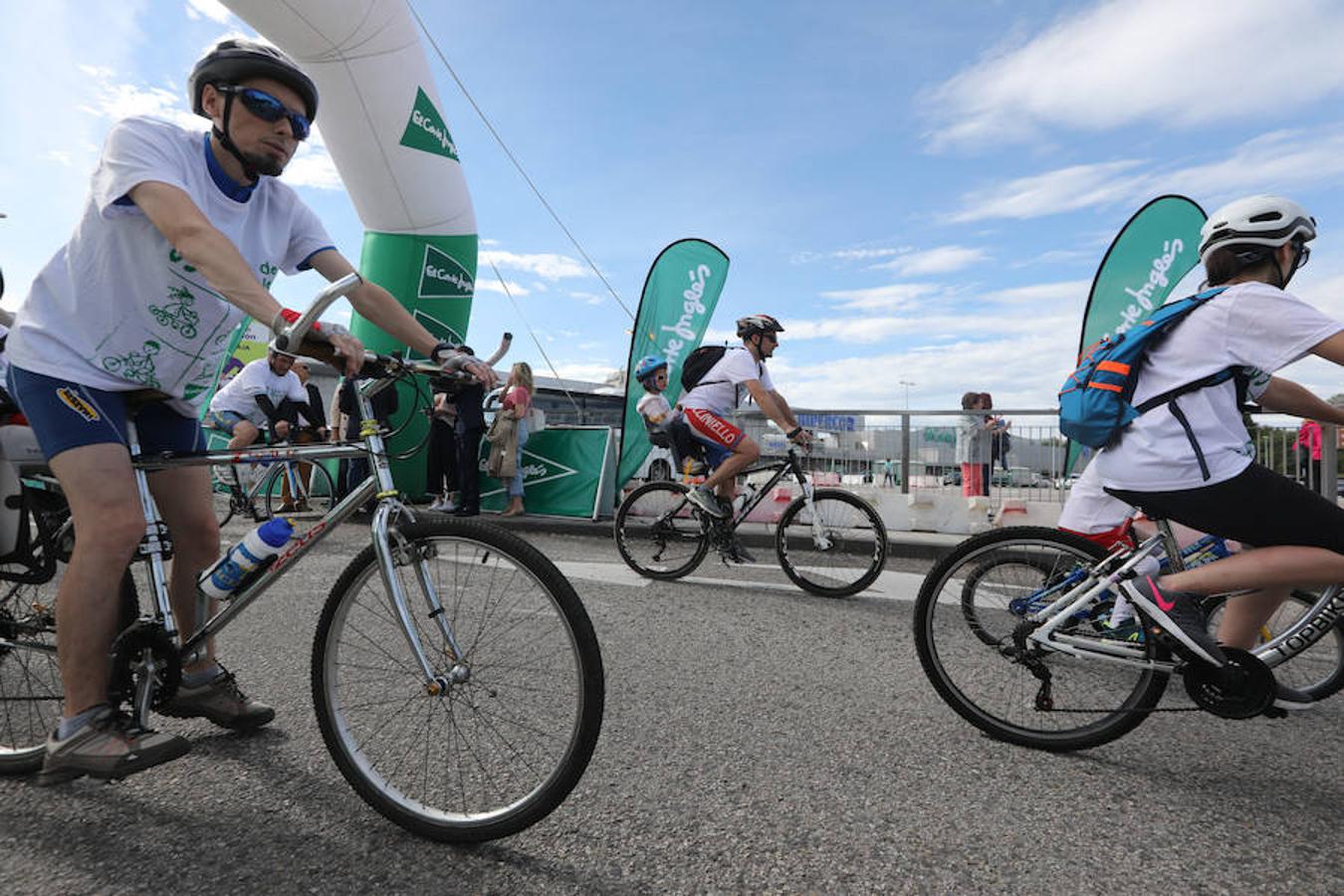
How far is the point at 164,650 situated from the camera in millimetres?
2035

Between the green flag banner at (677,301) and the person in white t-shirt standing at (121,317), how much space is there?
7733 millimetres

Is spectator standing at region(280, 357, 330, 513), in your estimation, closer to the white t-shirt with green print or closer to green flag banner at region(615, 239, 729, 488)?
green flag banner at region(615, 239, 729, 488)

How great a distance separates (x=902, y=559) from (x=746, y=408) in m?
2.74

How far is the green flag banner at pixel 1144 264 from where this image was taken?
347 inches

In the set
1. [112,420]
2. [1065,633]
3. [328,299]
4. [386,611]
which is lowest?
[1065,633]

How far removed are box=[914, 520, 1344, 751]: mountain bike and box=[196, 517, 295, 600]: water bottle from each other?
2.14 meters

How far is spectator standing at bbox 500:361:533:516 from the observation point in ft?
28.9

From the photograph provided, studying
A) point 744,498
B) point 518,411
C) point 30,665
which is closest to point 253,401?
point 518,411

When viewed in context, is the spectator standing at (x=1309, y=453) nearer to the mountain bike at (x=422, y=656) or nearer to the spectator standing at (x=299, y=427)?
the mountain bike at (x=422, y=656)

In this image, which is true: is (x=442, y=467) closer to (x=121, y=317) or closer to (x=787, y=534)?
(x=787, y=534)

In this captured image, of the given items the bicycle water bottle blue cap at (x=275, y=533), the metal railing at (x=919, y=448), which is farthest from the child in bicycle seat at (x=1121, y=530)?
the metal railing at (x=919, y=448)

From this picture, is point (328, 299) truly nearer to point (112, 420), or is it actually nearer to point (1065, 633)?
point (112, 420)

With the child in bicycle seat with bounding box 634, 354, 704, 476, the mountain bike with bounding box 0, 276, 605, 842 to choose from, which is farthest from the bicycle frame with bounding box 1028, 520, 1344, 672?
the child in bicycle seat with bounding box 634, 354, 704, 476

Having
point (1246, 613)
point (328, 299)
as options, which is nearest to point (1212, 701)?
point (1246, 613)
